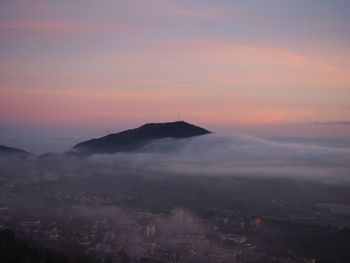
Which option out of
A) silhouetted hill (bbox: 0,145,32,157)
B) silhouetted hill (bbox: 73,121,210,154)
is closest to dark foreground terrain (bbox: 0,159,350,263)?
silhouetted hill (bbox: 0,145,32,157)

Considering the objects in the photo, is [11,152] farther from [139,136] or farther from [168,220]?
[168,220]

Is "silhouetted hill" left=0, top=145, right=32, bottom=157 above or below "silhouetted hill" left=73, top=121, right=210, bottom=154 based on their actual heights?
below

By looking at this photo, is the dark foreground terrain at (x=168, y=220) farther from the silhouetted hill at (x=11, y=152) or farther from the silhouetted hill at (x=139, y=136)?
the silhouetted hill at (x=139, y=136)

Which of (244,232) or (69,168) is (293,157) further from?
(244,232)

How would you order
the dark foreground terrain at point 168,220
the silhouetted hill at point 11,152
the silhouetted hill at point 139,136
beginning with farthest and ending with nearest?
the silhouetted hill at point 139,136, the silhouetted hill at point 11,152, the dark foreground terrain at point 168,220

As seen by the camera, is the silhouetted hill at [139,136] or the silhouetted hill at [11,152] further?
the silhouetted hill at [139,136]

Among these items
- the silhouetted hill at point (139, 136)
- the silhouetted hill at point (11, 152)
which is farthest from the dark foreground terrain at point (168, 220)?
the silhouetted hill at point (139, 136)

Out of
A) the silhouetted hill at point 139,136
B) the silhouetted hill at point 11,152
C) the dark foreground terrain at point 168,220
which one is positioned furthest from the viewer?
the silhouetted hill at point 139,136

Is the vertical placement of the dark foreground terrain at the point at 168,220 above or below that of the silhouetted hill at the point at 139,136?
below

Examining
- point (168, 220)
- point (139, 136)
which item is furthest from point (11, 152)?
point (168, 220)

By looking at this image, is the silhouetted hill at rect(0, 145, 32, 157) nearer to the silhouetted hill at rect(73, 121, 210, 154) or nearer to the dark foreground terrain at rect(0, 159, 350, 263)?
the dark foreground terrain at rect(0, 159, 350, 263)
